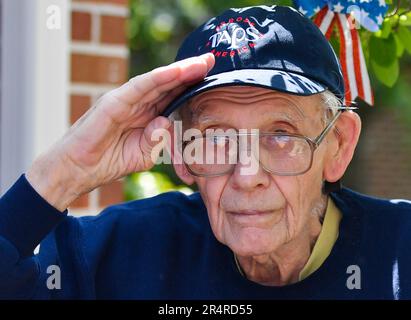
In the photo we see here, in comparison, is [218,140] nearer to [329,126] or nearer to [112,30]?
[329,126]

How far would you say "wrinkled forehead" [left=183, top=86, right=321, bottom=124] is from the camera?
189 centimetres

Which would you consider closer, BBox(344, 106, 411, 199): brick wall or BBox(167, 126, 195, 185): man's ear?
BBox(167, 126, 195, 185): man's ear

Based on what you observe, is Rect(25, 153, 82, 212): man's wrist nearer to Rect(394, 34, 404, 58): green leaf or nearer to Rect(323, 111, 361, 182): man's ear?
Rect(323, 111, 361, 182): man's ear

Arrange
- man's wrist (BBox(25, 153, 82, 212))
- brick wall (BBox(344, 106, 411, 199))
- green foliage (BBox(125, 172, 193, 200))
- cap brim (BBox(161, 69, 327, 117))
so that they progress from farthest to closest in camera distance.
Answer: brick wall (BBox(344, 106, 411, 199)) → green foliage (BBox(125, 172, 193, 200)) → man's wrist (BBox(25, 153, 82, 212)) → cap brim (BBox(161, 69, 327, 117))

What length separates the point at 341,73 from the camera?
6.60 ft

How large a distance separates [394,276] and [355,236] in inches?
6.0

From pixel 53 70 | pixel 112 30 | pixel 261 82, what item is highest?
pixel 112 30

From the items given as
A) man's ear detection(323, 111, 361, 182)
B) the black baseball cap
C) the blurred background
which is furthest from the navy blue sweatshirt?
the blurred background

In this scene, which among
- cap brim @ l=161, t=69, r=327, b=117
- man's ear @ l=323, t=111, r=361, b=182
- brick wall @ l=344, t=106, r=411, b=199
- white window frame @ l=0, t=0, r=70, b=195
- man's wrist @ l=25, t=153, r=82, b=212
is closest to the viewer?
cap brim @ l=161, t=69, r=327, b=117

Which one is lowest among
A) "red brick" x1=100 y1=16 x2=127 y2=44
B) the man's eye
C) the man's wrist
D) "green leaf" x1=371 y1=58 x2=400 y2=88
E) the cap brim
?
Answer: the man's wrist

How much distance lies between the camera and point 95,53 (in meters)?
3.51

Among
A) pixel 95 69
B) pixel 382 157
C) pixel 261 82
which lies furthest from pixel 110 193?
pixel 382 157

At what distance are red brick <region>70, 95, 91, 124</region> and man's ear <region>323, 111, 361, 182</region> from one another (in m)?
1.62

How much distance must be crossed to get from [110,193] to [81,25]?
762 mm
